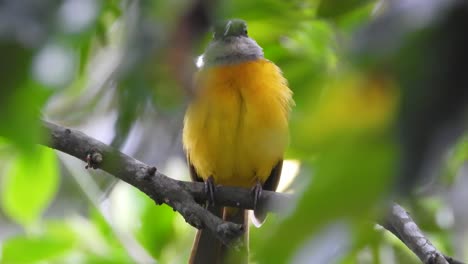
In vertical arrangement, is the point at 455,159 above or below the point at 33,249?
below

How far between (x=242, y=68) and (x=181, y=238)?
3.40 feet

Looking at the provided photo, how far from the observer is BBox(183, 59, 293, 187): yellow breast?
3.96 meters

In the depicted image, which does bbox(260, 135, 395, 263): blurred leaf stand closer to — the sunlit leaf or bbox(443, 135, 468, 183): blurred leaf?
bbox(443, 135, 468, 183): blurred leaf

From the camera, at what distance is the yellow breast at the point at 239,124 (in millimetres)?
3957

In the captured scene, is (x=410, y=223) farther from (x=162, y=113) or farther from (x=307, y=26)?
(x=162, y=113)

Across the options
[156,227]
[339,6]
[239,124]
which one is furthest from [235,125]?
[339,6]

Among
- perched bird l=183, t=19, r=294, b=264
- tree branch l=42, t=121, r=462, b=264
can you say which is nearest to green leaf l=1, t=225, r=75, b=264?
A: tree branch l=42, t=121, r=462, b=264

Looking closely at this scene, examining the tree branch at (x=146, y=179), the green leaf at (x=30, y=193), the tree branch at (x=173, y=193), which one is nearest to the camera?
the tree branch at (x=173, y=193)

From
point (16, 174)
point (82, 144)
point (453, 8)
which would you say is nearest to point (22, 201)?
point (16, 174)

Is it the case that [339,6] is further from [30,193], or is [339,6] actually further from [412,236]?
[30,193]

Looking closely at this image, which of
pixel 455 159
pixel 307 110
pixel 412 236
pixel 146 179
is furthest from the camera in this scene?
pixel 146 179

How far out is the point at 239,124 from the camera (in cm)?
399

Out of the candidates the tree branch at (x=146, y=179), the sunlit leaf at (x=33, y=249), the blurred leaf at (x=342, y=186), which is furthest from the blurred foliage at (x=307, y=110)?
the sunlit leaf at (x=33, y=249)

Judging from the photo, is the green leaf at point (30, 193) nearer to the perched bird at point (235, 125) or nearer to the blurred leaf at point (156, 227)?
the blurred leaf at point (156, 227)
